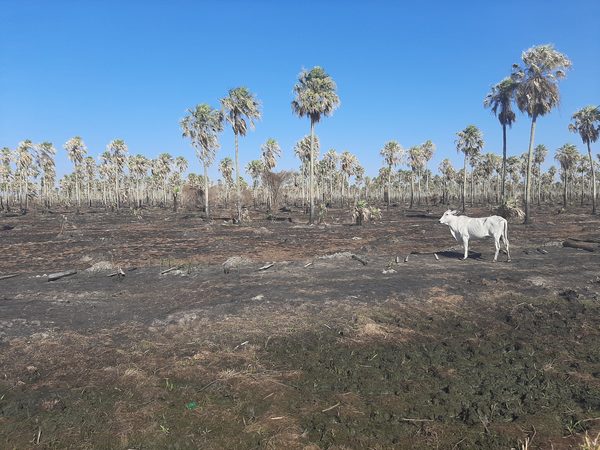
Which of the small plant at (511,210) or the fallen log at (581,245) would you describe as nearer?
the fallen log at (581,245)

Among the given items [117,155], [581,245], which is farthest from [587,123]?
[117,155]

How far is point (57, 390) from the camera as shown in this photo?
5.95 m

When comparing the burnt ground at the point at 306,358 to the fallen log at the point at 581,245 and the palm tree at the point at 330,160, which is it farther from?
the palm tree at the point at 330,160

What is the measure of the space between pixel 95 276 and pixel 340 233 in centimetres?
1907

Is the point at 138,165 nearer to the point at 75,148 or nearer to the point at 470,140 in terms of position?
the point at 75,148

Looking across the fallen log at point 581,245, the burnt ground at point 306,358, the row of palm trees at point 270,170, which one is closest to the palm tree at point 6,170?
the row of palm trees at point 270,170

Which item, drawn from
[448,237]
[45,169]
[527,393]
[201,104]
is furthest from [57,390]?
[45,169]

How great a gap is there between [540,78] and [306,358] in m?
36.8

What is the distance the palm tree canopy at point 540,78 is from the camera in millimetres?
32625

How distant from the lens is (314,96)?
38375mm

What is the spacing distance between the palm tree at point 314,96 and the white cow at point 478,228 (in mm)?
22737

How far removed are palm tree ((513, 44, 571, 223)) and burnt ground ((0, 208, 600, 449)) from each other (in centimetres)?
2521

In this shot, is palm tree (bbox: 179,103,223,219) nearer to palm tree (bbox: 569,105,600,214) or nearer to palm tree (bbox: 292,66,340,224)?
palm tree (bbox: 292,66,340,224)

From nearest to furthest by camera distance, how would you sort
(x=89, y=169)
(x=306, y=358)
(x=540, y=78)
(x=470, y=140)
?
(x=306, y=358), (x=540, y=78), (x=470, y=140), (x=89, y=169)
